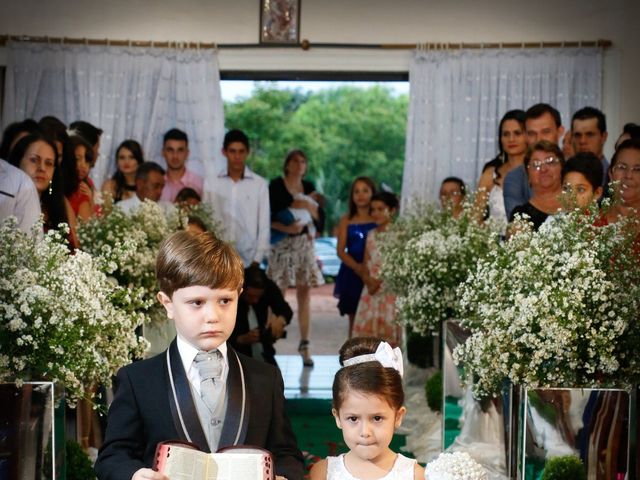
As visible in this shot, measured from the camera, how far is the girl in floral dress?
9.50m

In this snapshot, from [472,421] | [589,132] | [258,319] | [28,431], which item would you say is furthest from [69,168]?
[28,431]

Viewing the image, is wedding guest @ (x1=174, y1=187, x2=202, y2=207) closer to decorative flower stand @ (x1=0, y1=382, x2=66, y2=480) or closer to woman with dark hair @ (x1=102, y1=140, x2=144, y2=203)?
woman with dark hair @ (x1=102, y1=140, x2=144, y2=203)

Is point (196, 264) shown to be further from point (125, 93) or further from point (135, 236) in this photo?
point (125, 93)

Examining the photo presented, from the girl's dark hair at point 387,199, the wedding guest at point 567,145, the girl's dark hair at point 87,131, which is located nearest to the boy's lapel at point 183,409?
the wedding guest at point 567,145

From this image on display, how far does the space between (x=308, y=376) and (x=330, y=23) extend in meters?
3.19

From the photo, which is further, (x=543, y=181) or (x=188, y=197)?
(x=188, y=197)

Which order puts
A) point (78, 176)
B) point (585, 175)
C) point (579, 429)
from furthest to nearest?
point (78, 176), point (585, 175), point (579, 429)

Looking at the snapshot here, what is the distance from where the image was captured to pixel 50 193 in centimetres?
644

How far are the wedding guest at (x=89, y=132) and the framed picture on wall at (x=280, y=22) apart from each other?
1697 mm

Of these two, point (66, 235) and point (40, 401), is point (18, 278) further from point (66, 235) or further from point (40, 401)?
point (66, 235)

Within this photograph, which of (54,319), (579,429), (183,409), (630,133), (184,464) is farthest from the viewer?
(630,133)

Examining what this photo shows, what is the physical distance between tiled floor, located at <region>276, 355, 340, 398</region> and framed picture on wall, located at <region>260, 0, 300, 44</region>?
301cm

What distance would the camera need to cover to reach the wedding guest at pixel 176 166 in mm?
9594

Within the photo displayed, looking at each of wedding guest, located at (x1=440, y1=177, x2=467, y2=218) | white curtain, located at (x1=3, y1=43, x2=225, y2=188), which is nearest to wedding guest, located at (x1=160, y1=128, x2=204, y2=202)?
white curtain, located at (x1=3, y1=43, x2=225, y2=188)
